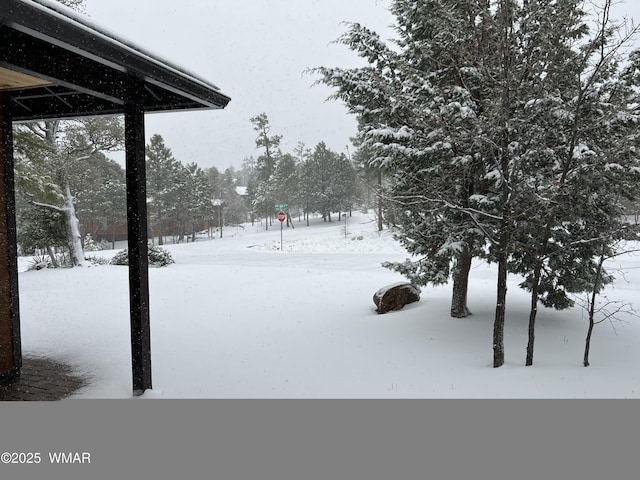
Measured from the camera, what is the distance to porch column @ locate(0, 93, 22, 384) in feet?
15.0

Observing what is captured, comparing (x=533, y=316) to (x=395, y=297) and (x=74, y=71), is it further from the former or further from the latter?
(x=74, y=71)

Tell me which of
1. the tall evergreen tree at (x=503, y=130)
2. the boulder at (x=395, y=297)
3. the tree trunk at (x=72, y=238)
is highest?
the tall evergreen tree at (x=503, y=130)

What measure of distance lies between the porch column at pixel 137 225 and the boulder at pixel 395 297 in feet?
17.2

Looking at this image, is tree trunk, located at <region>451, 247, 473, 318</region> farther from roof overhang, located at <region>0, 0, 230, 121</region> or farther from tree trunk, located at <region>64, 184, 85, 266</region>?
tree trunk, located at <region>64, 184, 85, 266</region>

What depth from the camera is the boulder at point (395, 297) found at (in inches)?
332

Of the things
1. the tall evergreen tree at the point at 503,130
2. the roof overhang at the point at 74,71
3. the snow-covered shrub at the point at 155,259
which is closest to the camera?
the roof overhang at the point at 74,71

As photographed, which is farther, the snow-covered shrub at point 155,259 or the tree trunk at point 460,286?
the snow-covered shrub at point 155,259

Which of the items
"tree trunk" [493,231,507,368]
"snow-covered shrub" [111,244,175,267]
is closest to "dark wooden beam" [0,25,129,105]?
"tree trunk" [493,231,507,368]

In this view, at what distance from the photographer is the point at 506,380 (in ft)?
15.3

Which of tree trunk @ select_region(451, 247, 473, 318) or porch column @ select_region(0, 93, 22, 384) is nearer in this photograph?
porch column @ select_region(0, 93, 22, 384)

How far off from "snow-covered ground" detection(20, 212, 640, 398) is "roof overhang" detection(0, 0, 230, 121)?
2837 mm

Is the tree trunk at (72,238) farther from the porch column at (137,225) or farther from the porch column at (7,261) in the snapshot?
the porch column at (137,225)

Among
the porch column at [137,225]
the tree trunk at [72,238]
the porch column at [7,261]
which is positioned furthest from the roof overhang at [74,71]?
the tree trunk at [72,238]
